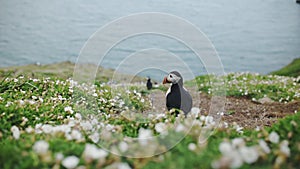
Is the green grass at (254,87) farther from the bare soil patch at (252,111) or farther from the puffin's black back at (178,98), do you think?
the puffin's black back at (178,98)

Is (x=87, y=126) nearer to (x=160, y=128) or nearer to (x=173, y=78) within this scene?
(x=160, y=128)

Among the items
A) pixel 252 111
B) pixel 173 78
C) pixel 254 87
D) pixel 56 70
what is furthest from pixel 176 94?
pixel 56 70

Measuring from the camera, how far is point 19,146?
2279mm

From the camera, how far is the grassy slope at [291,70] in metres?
9.41

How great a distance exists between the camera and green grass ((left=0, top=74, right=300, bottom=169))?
1924mm

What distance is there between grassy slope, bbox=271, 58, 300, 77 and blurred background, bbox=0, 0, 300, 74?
0.22 meters

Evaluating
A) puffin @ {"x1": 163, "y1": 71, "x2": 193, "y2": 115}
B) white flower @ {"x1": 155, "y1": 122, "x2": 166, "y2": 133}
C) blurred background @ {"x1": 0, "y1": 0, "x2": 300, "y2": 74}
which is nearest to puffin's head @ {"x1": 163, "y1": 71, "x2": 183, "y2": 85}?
puffin @ {"x1": 163, "y1": 71, "x2": 193, "y2": 115}

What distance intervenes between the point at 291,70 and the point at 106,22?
4.75 meters

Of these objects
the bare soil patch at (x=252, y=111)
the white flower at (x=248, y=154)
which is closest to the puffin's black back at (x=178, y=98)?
the bare soil patch at (x=252, y=111)

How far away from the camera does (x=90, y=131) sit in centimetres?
270

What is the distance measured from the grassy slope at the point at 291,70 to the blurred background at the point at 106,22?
0.72ft

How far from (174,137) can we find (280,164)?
0.64 meters

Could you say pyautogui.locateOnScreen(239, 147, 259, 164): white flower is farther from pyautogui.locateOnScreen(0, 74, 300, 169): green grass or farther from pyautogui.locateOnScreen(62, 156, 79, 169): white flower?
pyautogui.locateOnScreen(62, 156, 79, 169): white flower

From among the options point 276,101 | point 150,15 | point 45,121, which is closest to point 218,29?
point 276,101
